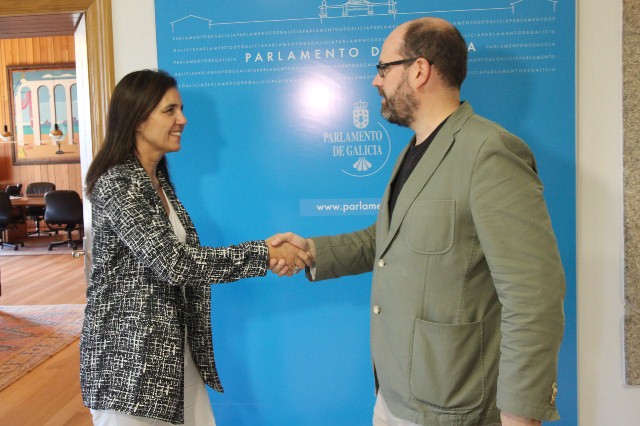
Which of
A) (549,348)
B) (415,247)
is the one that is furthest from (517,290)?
(415,247)

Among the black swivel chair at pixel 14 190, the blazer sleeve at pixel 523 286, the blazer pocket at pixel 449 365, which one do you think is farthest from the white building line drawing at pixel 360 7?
the black swivel chair at pixel 14 190

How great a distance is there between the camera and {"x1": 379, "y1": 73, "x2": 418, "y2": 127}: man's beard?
5.11 feet

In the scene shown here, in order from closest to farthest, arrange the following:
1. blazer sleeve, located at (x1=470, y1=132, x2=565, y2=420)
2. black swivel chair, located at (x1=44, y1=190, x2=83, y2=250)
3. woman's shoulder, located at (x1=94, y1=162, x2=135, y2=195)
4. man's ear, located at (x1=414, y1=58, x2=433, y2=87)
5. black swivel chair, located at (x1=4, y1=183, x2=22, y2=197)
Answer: blazer sleeve, located at (x1=470, y1=132, x2=565, y2=420) → man's ear, located at (x1=414, y1=58, x2=433, y2=87) → woman's shoulder, located at (x1=94, y1=162, x2=135, y2=195) → black swivel chair, located at (x1=44, y1=190, x2=83, y2=250) → black swivel chair, located at (x1=4, y1=183, x2=22, y2=197)

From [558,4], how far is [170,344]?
1976 mm

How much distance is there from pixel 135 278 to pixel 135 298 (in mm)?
57

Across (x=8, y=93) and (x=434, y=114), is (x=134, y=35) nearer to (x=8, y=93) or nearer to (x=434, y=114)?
(x=434, y=114)

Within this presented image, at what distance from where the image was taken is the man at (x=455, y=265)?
1.22 meters

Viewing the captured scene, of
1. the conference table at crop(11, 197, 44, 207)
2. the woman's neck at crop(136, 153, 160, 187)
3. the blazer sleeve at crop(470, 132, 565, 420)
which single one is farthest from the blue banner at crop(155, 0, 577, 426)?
the conference table at crop(11, 197, 44, 207)

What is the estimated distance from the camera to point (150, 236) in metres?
1.60

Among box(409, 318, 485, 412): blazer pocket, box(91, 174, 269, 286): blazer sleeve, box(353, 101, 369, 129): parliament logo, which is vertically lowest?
box(409, 318, 485, 412): blazer pocket

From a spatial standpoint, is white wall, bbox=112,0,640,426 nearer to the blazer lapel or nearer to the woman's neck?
the woman's neck

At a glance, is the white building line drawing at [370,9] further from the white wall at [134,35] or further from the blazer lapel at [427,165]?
the blazer lapel at [427,165]

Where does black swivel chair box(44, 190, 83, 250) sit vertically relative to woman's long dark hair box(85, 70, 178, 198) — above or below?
below

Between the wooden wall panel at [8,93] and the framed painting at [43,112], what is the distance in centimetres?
10
